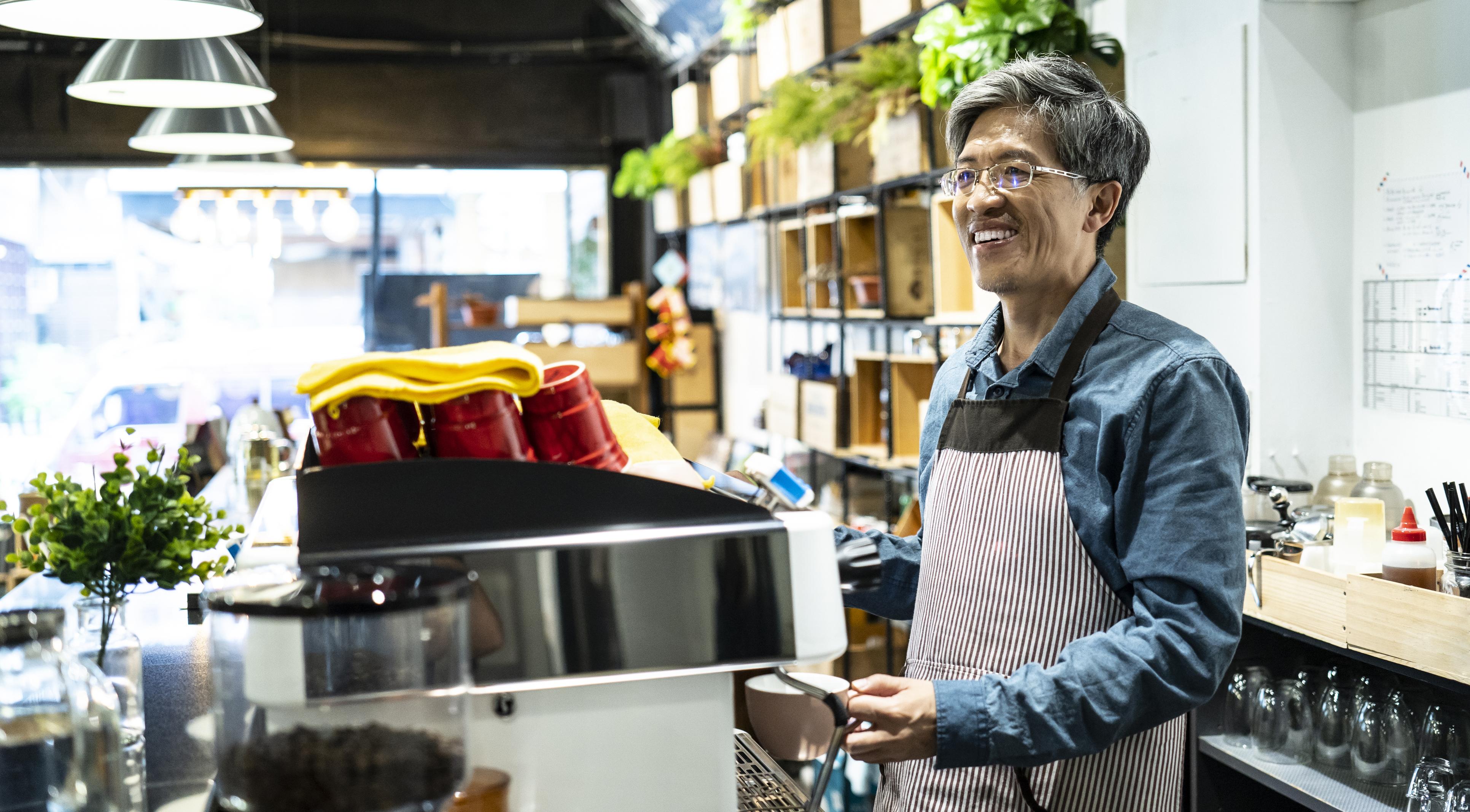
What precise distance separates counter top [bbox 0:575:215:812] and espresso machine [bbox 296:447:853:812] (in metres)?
0.51

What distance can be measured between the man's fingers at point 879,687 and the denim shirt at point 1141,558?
4cm

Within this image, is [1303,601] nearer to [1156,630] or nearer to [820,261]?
[1156,630]

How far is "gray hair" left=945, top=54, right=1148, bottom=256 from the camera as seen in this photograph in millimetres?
1481

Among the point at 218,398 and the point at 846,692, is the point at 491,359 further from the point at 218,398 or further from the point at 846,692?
the point at 218,398

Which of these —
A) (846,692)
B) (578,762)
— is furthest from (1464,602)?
(578,762)

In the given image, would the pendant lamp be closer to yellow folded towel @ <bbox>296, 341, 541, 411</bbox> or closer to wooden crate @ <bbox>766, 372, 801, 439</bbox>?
wooden crate @ <bbox>766, 372, 801, 439</bbox>

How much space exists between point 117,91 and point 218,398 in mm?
5147

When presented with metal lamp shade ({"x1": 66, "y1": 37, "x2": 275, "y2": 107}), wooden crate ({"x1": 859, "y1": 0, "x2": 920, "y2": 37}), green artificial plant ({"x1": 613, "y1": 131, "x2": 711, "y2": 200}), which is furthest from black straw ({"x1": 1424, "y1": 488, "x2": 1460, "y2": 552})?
green artificial plant ({"x1": 613, "y1": 131, "x2": 711, "y2": 200})

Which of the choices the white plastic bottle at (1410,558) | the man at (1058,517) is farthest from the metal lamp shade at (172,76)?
the white plastic bottle at (1410,558)

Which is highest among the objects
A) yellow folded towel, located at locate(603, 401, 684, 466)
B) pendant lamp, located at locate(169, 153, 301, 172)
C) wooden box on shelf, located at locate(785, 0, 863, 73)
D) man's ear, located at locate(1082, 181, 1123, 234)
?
wooden box on shelf, located at locate(785, 0, 863, 73)

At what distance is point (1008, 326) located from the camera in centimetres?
161

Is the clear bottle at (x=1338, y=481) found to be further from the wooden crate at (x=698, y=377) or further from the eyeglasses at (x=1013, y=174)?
the wooden crate at (x=698, y=377)

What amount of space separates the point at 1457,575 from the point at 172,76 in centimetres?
263

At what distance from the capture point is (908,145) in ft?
11.8
